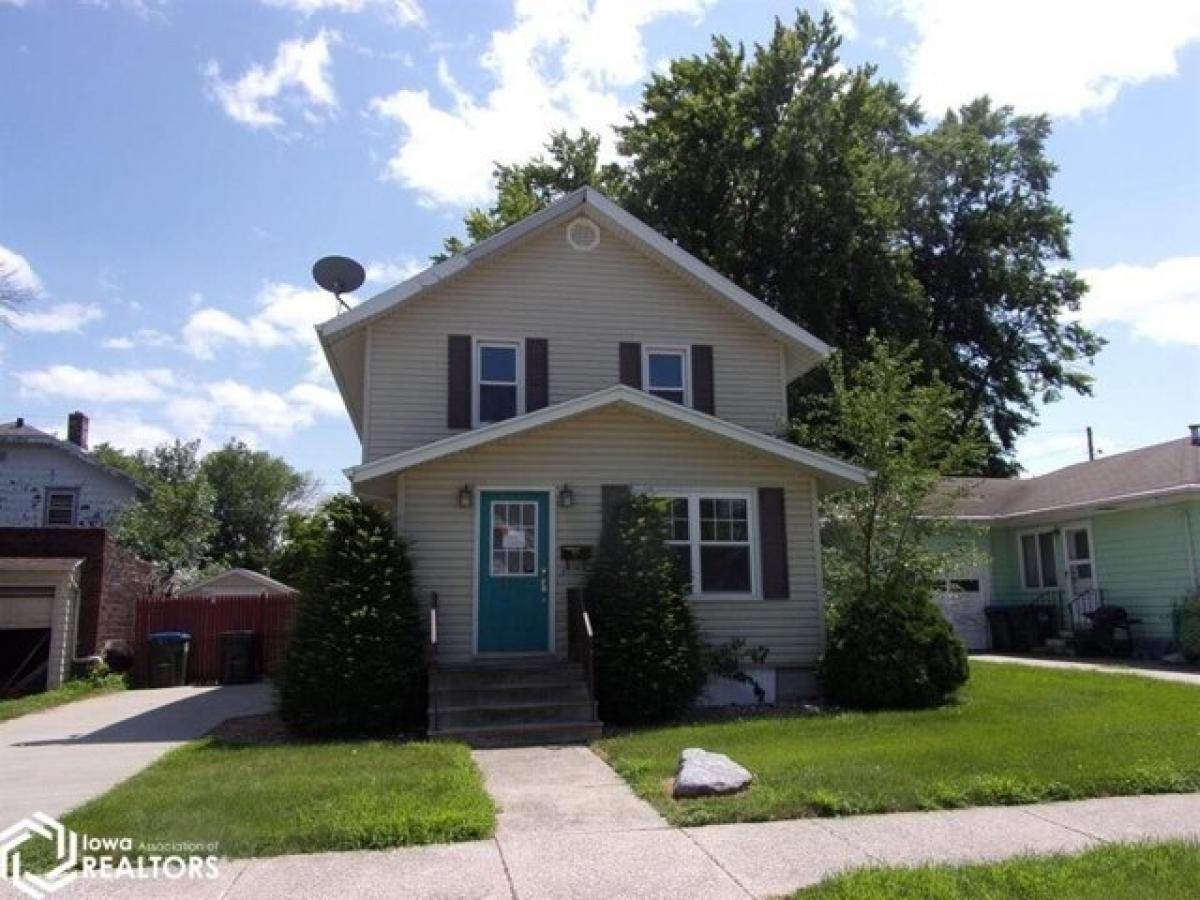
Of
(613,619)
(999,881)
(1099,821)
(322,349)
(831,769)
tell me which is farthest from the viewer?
(322,349)

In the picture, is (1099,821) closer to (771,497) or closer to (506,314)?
(771,497)

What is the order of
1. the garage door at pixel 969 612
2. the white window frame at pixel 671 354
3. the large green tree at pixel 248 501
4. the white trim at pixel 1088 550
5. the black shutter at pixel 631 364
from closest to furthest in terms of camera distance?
the black shutter at pixel 631 364, the white window frame at pixel 671 354, the white trim at pixel 1088 550, the garage door at pixel 969 612, the large green tree at pixel 248 501

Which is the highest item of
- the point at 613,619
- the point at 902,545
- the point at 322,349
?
the point at 322,349

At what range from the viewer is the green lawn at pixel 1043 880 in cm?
449

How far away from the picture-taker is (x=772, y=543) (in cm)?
1275

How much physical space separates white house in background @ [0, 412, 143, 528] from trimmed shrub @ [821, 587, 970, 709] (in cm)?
2519

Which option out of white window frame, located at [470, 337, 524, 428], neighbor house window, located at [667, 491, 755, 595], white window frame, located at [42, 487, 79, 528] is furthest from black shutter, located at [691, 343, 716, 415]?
white window frame, located at [42, 487, 79, 528]

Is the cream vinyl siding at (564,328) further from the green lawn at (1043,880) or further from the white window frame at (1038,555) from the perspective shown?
the green lawn at (1043,880)

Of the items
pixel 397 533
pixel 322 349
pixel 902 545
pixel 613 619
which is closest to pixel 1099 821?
pixel 613 619

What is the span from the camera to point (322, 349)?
14.2m

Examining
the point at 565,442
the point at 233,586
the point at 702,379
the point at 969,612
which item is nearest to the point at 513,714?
the point at 565,442

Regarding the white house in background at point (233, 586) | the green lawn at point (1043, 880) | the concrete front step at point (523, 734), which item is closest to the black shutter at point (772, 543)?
the concrete front step at point (523, 734)

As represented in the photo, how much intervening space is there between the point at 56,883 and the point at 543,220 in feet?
37.0

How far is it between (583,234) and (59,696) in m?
11.7
